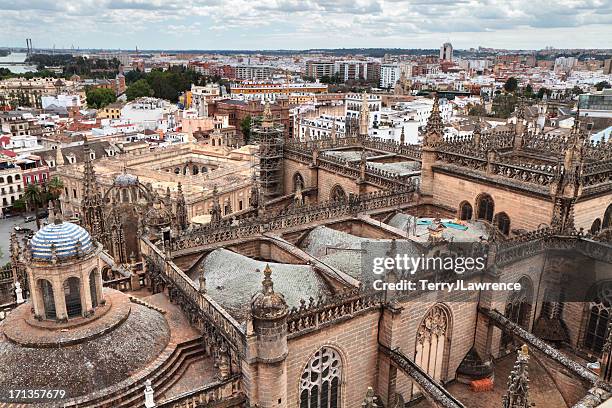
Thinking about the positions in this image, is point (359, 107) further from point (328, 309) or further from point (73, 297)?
point (73, 297)

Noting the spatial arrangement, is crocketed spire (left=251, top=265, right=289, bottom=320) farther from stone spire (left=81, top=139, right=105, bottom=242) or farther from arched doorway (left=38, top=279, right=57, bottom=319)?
stone spire (left=81, top=139, right=105, bottom=242)

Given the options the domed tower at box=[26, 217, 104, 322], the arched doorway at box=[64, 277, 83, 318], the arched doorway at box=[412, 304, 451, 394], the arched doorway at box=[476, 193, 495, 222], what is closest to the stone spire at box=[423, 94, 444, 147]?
the arched doorway at box=[476, 193, 495, 222]

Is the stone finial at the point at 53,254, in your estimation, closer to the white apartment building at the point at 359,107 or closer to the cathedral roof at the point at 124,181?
the cathedral roof at the point at 124,181

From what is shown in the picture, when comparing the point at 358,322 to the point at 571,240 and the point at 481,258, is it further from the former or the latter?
the point at 571,240

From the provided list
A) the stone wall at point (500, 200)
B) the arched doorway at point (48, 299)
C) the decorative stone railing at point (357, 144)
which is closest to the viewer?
the arched doorway at point (48, 299)

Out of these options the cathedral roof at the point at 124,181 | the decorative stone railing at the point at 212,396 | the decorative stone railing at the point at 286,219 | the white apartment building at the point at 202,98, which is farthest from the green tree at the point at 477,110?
the decorative stone railing at the point at 212,396

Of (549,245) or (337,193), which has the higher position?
(549,245)

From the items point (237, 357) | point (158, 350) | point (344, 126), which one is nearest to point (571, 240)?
point (237, 357)

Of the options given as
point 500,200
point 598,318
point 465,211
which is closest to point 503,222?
point 500,200
